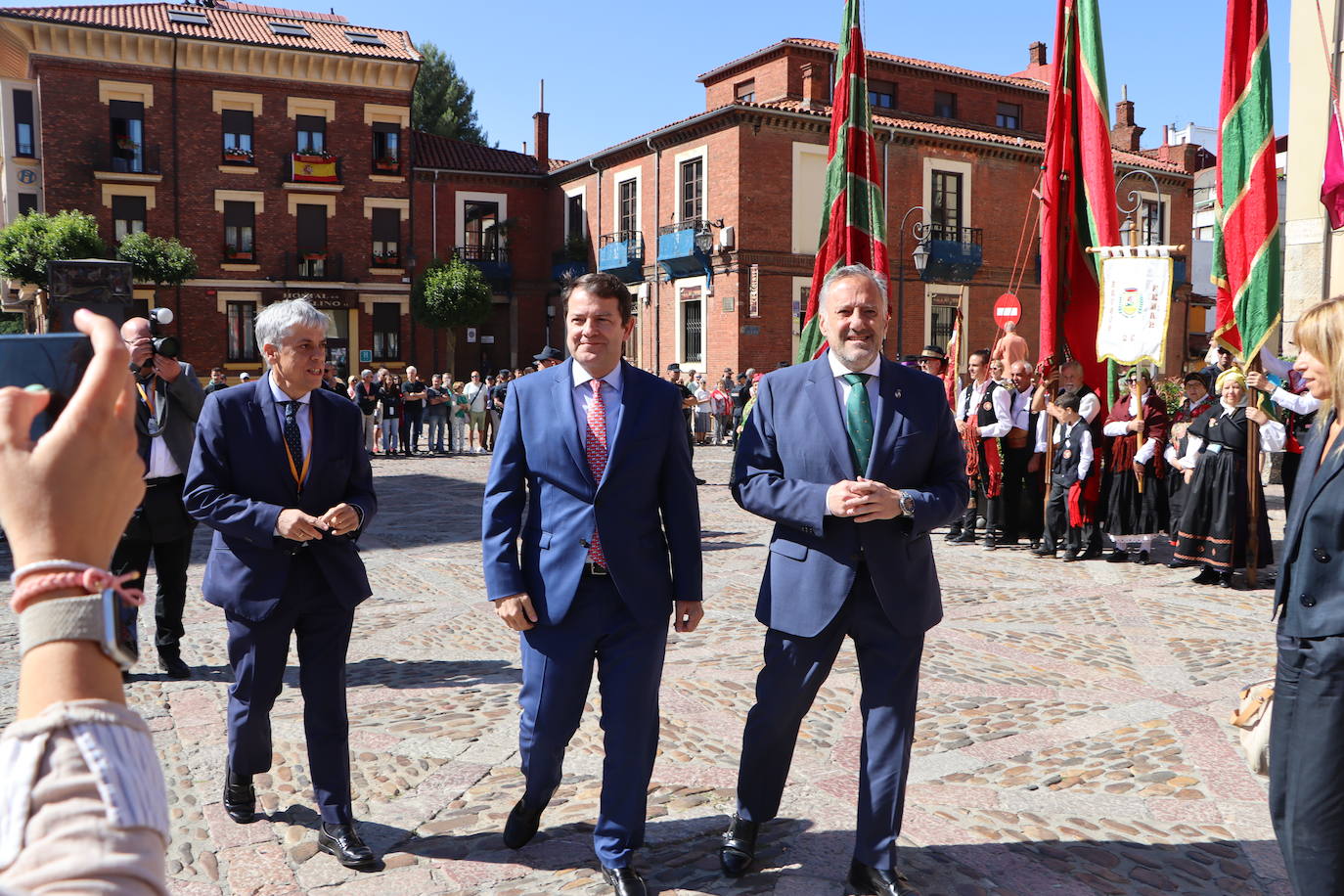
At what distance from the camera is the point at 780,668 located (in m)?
3.49

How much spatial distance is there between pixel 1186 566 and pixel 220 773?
8.28 m

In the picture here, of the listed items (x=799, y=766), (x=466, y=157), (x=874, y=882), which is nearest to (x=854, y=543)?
(x=874, y=882)

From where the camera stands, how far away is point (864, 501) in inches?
127

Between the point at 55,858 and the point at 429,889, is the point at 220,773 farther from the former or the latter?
the point at 55,858

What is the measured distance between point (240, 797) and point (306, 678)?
56cm

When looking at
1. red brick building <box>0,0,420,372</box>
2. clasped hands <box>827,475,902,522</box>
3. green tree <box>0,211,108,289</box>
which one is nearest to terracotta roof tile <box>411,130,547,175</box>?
red brick building <box>0,0,420,372</box>

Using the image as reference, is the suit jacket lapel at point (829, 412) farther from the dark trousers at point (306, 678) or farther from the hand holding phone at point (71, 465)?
the hand holding phone at point (71, 465)

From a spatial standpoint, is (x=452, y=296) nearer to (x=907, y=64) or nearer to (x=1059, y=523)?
(x=907, y=64)

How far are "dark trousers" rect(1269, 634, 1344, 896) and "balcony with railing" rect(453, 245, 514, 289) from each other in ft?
112

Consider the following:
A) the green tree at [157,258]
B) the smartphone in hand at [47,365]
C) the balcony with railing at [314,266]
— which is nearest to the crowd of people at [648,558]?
the smartphone in hand at [47,365]

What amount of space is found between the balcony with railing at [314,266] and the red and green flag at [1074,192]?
91.0ft

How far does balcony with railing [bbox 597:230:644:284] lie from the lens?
31.9 m

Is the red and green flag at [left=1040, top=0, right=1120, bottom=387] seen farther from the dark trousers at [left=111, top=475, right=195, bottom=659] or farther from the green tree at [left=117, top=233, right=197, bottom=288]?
the green tree at [left=117, top=233, right=197, bottom=288]

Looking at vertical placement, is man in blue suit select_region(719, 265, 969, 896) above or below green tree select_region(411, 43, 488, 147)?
below
